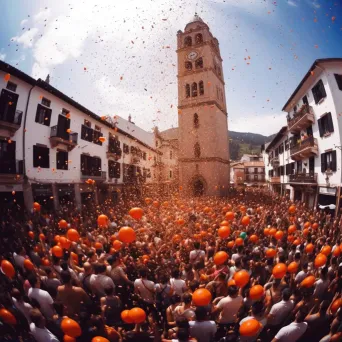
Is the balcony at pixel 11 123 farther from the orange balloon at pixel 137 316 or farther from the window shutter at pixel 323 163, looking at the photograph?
the window shutter at pixel 323 163

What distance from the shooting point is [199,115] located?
88.7 feet

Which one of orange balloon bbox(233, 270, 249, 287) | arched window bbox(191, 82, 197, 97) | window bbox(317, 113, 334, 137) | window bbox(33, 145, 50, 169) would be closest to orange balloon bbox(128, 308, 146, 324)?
orange balloon bbox(233, 270, 249, 287)

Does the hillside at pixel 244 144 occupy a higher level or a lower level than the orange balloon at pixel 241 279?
higher

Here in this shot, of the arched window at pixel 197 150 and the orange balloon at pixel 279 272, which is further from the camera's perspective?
the arched window at pixel 197 150

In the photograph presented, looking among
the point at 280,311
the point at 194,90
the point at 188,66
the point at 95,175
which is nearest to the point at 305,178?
the point at 194,90

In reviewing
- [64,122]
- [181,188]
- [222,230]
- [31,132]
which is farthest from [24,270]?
[181,188]

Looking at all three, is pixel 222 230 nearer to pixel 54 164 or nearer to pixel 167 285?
pixel 167 285

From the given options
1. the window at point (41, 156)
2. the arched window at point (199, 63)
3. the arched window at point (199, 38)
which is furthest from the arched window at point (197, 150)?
the window at point (41, 156)

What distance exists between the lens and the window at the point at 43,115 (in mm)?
14271

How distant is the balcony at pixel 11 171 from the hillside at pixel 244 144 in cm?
7327

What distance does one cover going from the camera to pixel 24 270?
5.03 meters

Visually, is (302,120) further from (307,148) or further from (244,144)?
(244,144)

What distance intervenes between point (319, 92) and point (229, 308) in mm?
16556

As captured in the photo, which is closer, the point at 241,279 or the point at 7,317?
the point at 7,317
